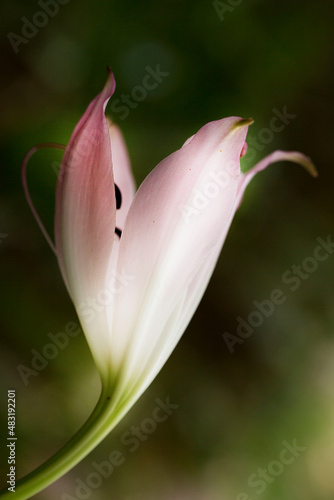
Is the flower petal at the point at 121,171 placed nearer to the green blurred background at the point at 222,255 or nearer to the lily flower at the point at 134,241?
the lily flower at the point at 134,241

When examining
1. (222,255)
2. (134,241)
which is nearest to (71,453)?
(134,241)

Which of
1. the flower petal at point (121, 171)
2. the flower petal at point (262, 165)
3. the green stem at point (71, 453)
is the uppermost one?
the flower petal at point (262, 165)

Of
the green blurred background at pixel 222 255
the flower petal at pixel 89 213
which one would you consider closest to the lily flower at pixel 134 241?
the flower petal at pixel 89 213

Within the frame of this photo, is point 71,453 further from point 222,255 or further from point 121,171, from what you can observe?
point 222,255

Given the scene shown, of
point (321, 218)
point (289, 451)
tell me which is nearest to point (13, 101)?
point (321, 218)

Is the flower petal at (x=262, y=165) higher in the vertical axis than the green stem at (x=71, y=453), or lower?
higher

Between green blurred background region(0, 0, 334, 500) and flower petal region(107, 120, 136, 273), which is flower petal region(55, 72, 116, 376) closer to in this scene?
flower petal region(107, 120, 136, 273)

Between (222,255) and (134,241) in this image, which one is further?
(222,255)

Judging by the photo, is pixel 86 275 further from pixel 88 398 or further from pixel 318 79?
pixel 318 79
